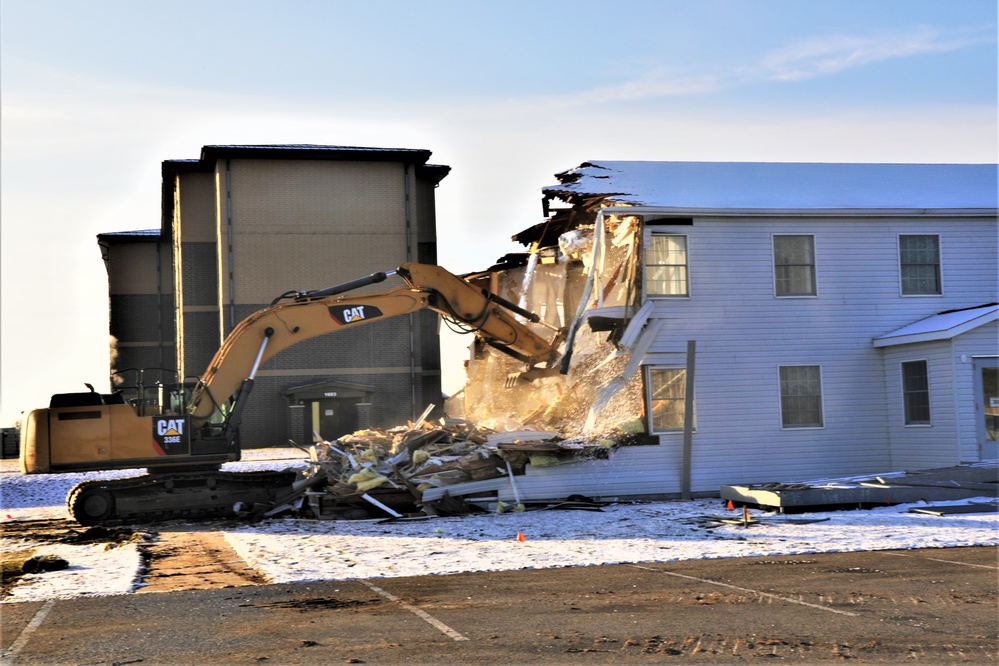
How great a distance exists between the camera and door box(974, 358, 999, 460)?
21406 millimetres

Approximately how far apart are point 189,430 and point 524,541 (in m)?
7.19

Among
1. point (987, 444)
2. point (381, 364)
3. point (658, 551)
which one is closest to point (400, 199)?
point (381, 364)

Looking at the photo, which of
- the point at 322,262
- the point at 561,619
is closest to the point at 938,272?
the point at 561,619

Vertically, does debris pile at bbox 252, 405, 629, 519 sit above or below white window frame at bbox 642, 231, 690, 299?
below

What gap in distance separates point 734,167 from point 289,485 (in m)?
12.4

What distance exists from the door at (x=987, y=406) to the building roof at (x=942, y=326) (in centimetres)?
83

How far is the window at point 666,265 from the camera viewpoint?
882 inches

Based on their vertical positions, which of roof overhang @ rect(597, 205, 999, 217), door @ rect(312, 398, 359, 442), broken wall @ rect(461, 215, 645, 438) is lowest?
door @ rect(312, 398, 359, 442)

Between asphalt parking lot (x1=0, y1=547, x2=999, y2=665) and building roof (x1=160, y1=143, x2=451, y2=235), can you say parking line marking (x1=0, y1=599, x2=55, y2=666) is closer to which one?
asphalt parking lot (x1=0, y1=547, x2=999, y2=665)

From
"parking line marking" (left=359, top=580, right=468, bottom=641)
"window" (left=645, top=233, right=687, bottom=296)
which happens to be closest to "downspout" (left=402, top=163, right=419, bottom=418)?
"window" (left=645, top=233, right=687, bottom=296)

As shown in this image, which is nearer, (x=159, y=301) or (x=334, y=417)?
(x=334, y=417)

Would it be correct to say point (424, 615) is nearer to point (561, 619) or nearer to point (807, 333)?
point (561, 619)

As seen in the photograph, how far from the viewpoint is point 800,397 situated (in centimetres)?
2283

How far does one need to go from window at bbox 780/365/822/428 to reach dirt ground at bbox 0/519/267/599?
39.1 ft
